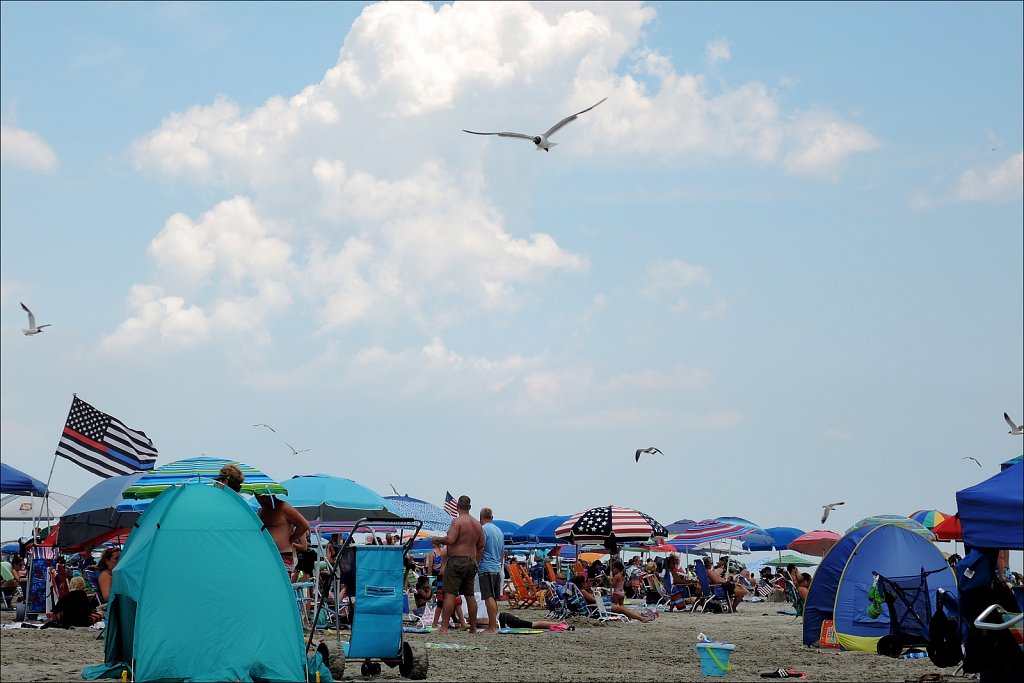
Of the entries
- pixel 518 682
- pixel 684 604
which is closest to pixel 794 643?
pixel 518 682

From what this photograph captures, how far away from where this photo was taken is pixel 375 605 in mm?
9234

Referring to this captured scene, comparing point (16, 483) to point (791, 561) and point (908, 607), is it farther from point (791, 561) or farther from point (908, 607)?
point (791, 561)

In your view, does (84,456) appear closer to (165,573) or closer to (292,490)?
(292,490)

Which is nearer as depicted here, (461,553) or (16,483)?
(461,553)

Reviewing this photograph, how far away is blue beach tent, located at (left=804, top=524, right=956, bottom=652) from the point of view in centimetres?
1298

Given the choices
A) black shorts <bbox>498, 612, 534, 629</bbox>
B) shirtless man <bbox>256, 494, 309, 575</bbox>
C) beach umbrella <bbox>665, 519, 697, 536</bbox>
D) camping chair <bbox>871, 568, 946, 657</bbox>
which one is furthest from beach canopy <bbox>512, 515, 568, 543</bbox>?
shirtless man <bbox>256, 494, 309, 575</bbox>

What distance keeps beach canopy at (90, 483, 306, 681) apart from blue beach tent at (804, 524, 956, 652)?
23.0ft

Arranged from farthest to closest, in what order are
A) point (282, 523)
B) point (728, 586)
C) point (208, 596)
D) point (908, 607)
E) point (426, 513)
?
point (728, 586) → point (426, 513) → point (908, 607) → point (282, 523) → point (208, 596)

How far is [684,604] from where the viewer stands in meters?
25.9

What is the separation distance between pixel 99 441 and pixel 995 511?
13892 mm

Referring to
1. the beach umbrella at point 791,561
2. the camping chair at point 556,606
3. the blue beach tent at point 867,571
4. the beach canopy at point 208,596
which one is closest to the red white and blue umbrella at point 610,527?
the camping chair at point 556,606

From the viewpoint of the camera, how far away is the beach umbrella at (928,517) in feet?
72.6

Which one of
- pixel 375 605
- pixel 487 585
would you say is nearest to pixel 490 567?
pixel 487 585

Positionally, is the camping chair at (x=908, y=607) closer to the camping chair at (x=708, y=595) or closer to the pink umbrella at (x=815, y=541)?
the camping chair at (x=708, y=595)
